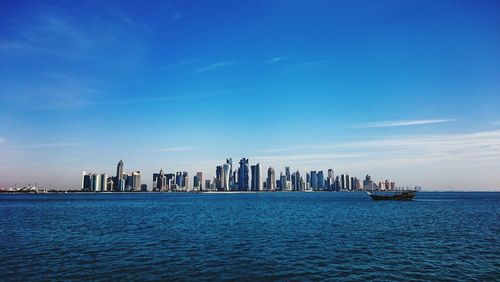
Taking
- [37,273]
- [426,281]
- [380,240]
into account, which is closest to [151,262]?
[37,273]

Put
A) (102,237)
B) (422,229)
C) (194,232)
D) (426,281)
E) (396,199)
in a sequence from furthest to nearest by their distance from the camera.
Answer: (396,199) < (422,229) < (194,232) < (102,237) < (426,281)

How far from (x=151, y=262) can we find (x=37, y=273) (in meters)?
9.65

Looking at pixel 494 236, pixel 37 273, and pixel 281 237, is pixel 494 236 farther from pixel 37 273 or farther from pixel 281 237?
pixel 37 273

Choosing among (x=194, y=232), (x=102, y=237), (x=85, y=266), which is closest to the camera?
(x=85, y=266)

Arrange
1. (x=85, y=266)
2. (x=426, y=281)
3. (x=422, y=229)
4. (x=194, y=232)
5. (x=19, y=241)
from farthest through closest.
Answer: (x=422, y=229) → (x=194, y=232) → (x=19, y=241) → (x=85, y=266) → (x=426, y=281)

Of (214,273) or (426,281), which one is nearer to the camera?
(426,281)

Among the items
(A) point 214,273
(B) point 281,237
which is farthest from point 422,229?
(A) point 214,273

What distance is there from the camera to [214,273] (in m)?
28.0

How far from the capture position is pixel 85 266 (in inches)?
1194

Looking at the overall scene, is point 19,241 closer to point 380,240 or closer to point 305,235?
point 305,235

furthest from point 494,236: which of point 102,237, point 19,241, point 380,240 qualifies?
point 19,241

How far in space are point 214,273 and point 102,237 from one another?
27.6m

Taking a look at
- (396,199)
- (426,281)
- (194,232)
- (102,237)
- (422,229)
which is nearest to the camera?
(426,281)

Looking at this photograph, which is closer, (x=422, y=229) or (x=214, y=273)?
(x=214, y=273)
